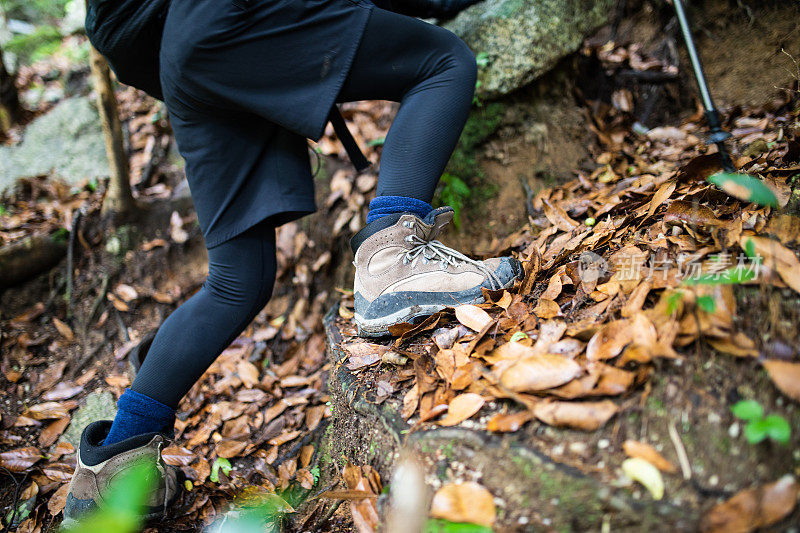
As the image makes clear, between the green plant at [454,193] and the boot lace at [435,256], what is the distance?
3.14 ft

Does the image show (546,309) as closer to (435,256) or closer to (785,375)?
(435,256)

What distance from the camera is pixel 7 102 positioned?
399 centimetres

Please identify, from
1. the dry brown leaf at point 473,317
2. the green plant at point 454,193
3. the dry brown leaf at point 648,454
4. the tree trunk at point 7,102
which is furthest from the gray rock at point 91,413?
the tree trunk at point 7,102

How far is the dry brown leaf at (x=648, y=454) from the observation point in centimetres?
94

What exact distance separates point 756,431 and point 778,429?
3 cm

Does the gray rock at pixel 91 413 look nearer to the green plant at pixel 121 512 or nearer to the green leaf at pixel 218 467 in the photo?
the green leaf at pixel 218 467

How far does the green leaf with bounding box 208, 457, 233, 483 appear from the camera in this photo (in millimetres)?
2014

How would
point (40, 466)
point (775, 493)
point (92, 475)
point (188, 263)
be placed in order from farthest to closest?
point (188, 263)
point (40, 466)
point (92, 475)
point (775, 493)

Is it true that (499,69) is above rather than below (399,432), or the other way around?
above

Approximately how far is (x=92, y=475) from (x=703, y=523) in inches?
69.7

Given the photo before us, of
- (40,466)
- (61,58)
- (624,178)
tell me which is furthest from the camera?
(61,58)

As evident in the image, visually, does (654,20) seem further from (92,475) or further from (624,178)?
(92,475)

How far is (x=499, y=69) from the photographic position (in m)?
2.66

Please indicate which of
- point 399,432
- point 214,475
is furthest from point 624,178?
point 214,475
